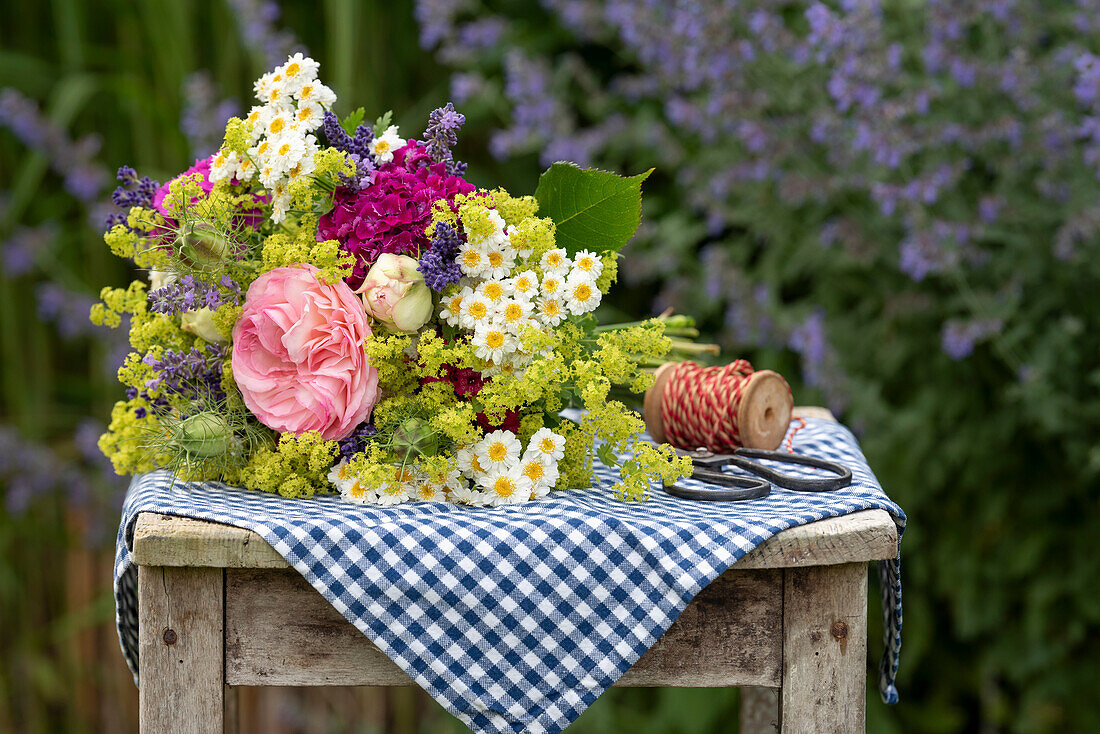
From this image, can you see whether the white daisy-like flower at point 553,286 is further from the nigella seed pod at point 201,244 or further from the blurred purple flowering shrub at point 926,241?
the blurred purple flowering shrub at point 926,241

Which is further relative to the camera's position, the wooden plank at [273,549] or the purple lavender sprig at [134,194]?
the purple lavender sprig at [134,194]

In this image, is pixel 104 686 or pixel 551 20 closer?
pixel 104 686

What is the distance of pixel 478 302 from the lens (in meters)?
0.88

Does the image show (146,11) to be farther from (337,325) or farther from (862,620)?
(862,620)

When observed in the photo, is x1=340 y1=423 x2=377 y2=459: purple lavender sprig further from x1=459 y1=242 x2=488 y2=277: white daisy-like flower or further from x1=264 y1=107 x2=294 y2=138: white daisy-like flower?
x1=264 y1=107 x2=294 y2=138: white daisy-like flower

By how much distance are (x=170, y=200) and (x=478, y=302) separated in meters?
0.30

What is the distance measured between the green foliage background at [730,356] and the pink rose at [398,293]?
0.73 metres

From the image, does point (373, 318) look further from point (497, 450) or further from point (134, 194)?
point (134, 194)

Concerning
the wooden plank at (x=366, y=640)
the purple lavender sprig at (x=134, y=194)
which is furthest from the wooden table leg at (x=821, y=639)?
the purple lavender sprig at (x=134, y=194)

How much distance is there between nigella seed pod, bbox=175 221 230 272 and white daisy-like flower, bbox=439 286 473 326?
207mm

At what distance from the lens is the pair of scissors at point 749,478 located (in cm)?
94

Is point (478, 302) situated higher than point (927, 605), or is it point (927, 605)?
point (478, 302)

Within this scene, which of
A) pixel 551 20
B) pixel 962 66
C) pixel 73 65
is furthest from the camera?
pixel 551 20

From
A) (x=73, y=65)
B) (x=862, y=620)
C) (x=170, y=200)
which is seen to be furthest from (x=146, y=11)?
(x=862, y=620)
